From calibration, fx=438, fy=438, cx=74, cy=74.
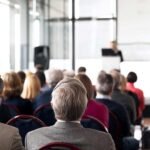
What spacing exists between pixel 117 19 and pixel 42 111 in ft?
32.6

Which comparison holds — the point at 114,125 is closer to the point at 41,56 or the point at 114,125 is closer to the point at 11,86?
the point at 11,86

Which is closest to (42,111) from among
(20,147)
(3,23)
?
(20,147)

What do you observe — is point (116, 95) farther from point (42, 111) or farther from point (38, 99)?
point (42, 111)

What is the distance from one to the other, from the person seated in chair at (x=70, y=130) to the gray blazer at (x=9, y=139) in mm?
82

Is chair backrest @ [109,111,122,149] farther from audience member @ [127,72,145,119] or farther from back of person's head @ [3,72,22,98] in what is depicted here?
audience member @ [127,72,145,119]

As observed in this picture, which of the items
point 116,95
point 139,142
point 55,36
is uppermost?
point 55,36

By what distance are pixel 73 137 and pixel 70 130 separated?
4 cm

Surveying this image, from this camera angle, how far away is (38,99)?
183 inches

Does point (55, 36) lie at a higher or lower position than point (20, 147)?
higher

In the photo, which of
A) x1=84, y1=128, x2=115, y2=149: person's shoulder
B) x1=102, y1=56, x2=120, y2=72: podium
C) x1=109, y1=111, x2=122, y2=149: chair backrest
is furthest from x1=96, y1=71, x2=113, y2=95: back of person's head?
x1=102, y1=56, x2=120, y2=72: podium

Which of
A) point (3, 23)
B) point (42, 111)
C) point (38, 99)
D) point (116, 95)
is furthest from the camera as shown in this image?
point (3, 23)

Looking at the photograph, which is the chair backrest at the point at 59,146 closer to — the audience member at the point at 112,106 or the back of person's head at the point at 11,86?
the audience member at the point at 112,106

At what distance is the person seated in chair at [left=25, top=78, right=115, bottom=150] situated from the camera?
218cm

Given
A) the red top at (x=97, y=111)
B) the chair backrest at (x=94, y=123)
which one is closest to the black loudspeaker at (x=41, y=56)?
the red top at (x=97, y=111)
